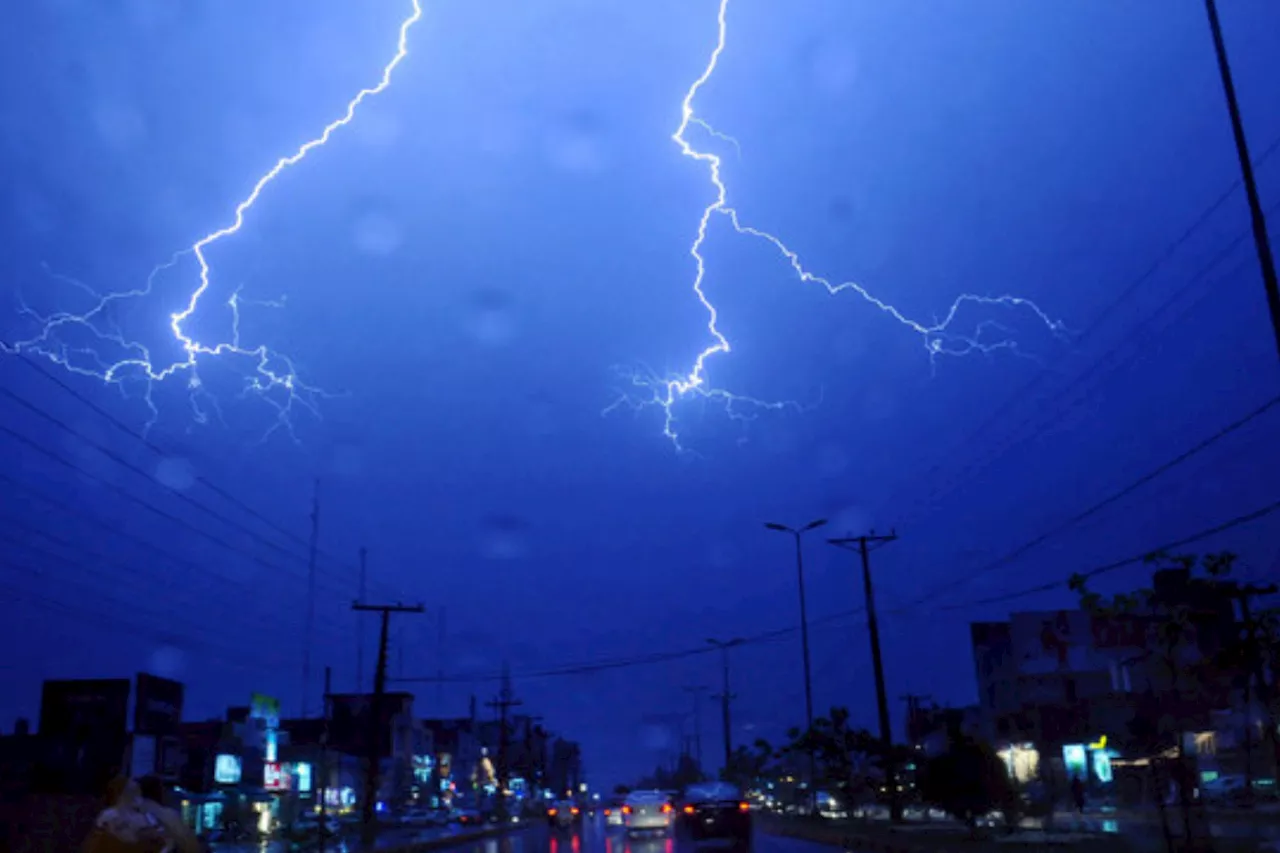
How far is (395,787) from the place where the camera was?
9844 cm

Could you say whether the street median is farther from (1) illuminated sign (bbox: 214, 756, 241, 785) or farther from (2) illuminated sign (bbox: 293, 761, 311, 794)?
(2) illuminated sign (bbox: 293, 761, 311, 794)

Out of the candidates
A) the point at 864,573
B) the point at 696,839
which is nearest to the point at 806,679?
the point at 864,573

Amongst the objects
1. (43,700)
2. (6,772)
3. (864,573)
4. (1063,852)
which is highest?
(864,573)

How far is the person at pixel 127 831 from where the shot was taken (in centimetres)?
684

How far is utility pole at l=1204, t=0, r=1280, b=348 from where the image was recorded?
15102mm

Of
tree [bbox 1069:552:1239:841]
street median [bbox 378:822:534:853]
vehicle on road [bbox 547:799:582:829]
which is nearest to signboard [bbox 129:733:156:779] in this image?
street median [bbox 378:822:534:853]

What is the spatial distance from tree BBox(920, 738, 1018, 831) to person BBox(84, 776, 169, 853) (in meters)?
25.5

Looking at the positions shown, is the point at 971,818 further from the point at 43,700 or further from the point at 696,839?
the point at 43,700

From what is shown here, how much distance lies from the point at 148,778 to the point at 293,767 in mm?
71043

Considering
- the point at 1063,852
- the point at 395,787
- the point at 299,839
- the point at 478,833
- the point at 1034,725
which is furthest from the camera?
the point at 395,787

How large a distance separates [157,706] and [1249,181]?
4794 centimetres

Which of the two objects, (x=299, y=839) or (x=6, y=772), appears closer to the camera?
(x=6, y=772)

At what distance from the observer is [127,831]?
6852 mm

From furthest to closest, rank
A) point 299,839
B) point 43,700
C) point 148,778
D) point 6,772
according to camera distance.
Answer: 1. point 299,839
2. point 43,700
3. point 6,772
4. point 148,778
